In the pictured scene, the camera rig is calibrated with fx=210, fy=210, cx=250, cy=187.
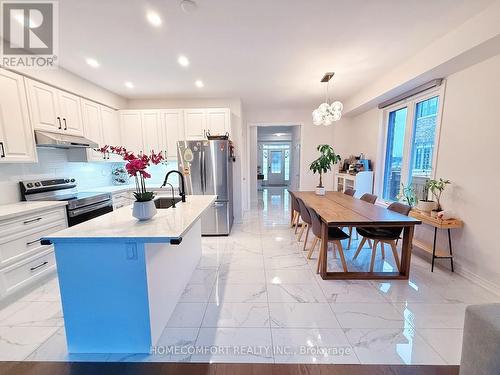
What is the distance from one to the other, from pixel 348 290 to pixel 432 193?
183cm

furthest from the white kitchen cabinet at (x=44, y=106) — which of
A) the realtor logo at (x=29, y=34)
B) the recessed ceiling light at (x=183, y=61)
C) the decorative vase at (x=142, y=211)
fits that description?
the decorative vase at (x=142, y=211)

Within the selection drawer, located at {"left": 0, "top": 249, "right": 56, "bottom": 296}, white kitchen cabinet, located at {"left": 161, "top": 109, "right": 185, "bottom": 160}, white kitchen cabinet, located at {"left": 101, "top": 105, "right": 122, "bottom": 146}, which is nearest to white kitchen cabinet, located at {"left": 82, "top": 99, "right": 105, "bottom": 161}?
white kitchen cabinet, located at {"left": 101, "top": 105, "right": 122, "bottom": 146}

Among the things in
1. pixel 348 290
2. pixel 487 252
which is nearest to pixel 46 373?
pixel 348 290

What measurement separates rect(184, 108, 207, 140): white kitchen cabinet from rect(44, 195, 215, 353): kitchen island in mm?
2879

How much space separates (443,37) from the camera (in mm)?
2281

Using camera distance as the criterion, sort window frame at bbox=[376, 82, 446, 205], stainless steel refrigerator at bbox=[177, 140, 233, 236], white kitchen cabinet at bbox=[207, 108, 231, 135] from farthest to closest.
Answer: white kitchen cabinet at bbox=[207, 108, 231, 135] < stainless steel refrigerator at bbox=[177, 140, 233, 236] < window frame at bbox=[376, 82, 446, 205]

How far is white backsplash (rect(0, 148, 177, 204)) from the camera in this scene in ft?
8.14

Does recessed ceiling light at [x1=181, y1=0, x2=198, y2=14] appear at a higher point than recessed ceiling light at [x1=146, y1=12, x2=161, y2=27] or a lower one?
lower

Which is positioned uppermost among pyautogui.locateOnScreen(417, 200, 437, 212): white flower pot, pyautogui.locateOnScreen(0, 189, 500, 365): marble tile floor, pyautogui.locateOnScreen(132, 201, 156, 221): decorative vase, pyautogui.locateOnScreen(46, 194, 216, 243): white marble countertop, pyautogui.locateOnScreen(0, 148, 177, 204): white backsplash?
pyautogui.locateOnScreen(0, 148, 177, 204): white backsplash

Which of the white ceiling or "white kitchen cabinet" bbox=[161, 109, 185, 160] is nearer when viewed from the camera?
the white ceiling

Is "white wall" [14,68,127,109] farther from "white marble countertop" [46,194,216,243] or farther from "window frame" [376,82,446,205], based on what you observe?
"window frame" [376,82,446,205]

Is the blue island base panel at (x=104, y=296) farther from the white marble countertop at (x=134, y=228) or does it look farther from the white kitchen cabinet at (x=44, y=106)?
the white kitchen cabinet at (x=44, y=106)

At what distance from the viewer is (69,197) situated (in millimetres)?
2818

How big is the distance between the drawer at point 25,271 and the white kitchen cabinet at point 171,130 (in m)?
2.42
